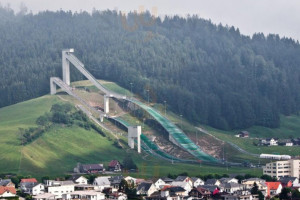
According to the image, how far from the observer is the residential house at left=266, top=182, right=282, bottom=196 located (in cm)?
8767

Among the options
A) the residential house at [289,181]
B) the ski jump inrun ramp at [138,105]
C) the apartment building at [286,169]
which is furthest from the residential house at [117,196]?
the ski jump inrun ramp at [138,105]

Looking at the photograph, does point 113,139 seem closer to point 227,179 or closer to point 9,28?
point 227,179

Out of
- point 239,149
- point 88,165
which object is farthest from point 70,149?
point 239,149

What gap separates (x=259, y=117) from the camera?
146 meters

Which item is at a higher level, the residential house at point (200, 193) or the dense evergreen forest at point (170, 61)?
the dense evergreen forest at point (170, 61)

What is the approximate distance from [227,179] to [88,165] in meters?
16.4

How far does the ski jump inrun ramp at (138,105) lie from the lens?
391ft

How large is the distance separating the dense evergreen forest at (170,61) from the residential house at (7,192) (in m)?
55.7

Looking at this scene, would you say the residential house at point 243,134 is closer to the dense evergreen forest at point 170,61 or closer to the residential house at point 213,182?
the dense evergreen forest at point 170,61

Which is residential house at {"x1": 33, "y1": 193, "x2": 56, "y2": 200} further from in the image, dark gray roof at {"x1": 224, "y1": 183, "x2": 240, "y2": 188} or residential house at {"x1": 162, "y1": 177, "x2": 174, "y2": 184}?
dark gray roof at {"x1": 224, "y1": 183, "x2": 240, "y2": 188}

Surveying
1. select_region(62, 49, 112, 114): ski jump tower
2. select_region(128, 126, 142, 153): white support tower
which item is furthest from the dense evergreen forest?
select_region(128, 126, 142, 153): white support tower

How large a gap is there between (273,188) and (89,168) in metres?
21.2

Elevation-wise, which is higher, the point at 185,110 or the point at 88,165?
the point at 185,110

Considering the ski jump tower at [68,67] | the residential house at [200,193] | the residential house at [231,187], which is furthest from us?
the ski jump tower at [68,67]
